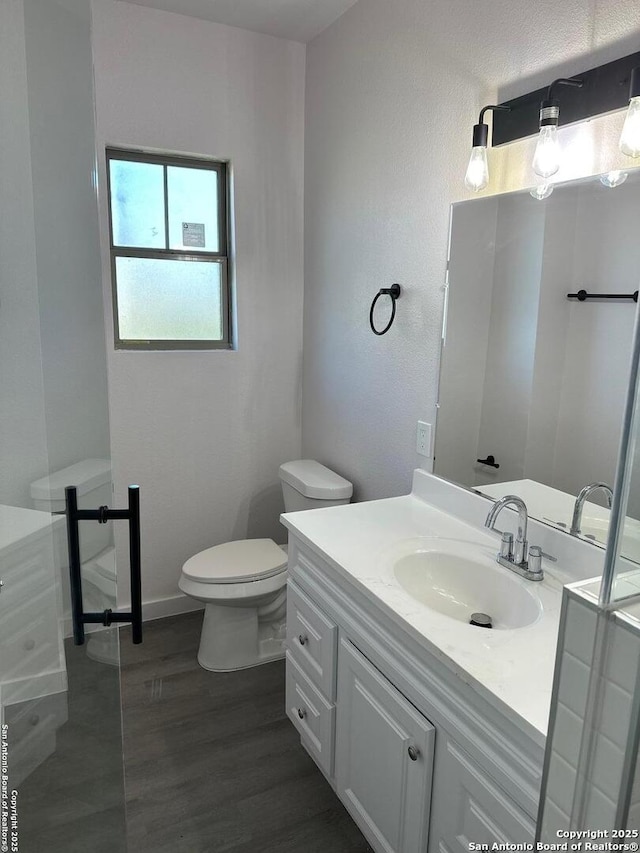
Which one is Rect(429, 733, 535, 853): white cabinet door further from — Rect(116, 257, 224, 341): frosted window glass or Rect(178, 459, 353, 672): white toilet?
Rect(116, 257, 224, 341): frosted window glass

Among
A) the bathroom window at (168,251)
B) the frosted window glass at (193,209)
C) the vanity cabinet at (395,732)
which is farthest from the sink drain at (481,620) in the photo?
the frosted window glass at (193,209)

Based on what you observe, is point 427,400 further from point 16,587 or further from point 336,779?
point 16,587

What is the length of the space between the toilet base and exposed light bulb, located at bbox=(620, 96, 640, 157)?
2.10m

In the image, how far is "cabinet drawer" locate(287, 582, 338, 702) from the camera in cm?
171

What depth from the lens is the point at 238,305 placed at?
288cm

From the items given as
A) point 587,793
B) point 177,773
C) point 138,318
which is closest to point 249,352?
point 138,318

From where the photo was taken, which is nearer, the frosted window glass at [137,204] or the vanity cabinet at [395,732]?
the vanity cabinet at [395,732]

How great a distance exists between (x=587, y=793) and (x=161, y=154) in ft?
9.15

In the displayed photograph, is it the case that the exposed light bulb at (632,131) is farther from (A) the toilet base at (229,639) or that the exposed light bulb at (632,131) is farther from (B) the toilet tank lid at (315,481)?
(A) the toilet base at (229,639)

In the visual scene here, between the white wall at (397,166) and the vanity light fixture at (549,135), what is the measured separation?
0.04 meters

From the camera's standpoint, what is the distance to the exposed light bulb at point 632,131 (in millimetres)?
1303

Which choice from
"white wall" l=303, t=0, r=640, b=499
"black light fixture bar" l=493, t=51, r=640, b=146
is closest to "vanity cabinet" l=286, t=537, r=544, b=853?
"white wall" l=303, t=0, r=640, b=499

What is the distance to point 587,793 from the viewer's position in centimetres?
64

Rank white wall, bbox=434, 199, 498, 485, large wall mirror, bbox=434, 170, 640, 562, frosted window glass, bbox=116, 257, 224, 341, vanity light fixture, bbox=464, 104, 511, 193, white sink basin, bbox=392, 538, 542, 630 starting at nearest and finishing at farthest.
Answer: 1. large wall mirror, bbox=434, 170, 640, 562
2. white sink basin, bbox=392, 538, 542, 630
3. vanity light fixture, bbox=464, 104, 511, 193
4. white wall, bbox=434, 199, 498, 485
5. frosted window glass, bbox=116, 257, 224, 341
